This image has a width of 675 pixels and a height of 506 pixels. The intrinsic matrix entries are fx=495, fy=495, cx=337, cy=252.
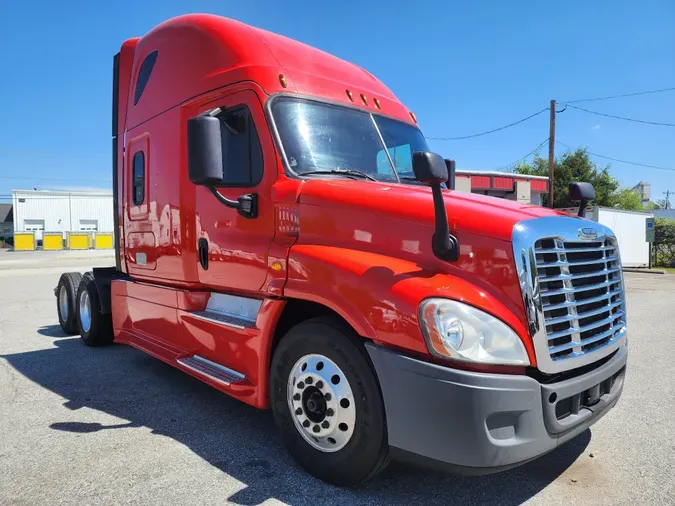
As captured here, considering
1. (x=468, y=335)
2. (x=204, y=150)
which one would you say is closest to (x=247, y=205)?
(x=204, y=150)

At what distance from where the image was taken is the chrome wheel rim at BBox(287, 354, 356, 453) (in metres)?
2.84

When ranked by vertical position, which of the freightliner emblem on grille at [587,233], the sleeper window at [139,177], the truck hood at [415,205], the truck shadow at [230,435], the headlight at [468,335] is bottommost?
the truck shadow at [230,435]

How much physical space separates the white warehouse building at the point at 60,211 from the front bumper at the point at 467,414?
59032 mm

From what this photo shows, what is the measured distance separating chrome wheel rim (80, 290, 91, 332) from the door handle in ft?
10.8

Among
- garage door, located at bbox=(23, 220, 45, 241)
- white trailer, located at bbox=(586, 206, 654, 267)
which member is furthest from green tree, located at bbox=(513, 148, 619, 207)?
garage door, located at bbox=(23, 220, 45, 241)

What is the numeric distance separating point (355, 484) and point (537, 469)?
1246 mm

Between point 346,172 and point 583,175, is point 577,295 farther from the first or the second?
point 583,175

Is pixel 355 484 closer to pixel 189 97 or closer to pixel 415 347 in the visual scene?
pixel 415 347

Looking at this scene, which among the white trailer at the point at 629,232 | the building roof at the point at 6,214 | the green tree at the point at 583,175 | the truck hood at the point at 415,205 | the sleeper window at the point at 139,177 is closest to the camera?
the truck hood at the point at 415,205

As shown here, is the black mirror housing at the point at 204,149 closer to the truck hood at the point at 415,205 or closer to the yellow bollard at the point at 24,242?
the truck hood at the point at 415,205

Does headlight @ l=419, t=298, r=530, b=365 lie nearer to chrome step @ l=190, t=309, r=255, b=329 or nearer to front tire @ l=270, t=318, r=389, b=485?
front tire @ l=270, t=318, r=389, b=485

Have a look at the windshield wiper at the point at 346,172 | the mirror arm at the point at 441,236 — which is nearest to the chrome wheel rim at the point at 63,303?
the windshield wiper at the point at 346,172

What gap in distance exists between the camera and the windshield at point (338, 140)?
11.6ft

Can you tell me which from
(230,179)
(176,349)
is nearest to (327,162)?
(230,179)
